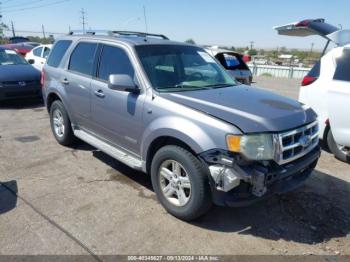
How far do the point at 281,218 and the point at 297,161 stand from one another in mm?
710

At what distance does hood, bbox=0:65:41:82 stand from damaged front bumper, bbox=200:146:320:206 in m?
7.34

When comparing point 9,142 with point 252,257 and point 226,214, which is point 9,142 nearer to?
point 226,214

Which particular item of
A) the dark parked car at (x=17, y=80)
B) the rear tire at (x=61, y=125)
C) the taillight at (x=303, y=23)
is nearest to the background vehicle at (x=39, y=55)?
the dark parked car at (x=17, y=80)

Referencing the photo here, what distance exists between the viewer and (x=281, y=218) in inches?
142

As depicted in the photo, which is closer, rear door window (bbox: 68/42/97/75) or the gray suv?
the gray suv

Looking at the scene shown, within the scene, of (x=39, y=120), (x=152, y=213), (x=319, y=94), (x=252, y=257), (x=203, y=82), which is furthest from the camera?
(x=39, y=120)

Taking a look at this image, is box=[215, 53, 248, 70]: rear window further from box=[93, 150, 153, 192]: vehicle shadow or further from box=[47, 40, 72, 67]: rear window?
box=[93, 150, 153, 192]: vehicle shadow

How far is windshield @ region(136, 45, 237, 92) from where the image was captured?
387 centimetres

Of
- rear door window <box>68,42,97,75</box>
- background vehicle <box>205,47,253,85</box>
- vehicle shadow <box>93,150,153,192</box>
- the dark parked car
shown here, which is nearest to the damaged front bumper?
vehicle shadow <box>93,150,153,192</box>

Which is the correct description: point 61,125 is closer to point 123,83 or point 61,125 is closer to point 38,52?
point 123,83

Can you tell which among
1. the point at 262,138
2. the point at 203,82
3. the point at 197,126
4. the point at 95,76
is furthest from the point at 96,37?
the point at 262,138

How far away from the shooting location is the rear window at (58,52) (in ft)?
17.8

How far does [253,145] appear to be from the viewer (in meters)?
2.93

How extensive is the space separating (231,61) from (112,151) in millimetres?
6597
